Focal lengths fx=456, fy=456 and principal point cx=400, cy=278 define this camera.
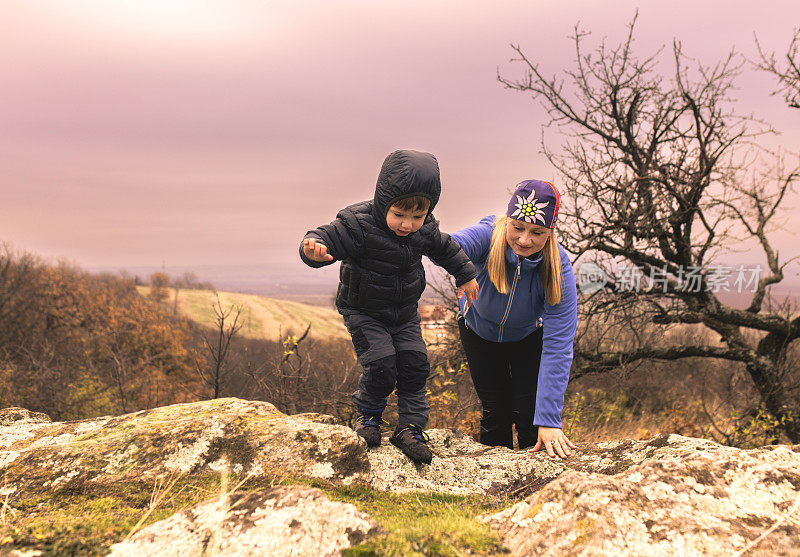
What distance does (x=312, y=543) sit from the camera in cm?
131

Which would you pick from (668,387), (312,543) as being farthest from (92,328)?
(312,543)

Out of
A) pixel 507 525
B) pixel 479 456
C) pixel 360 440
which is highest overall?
pixel 507 525

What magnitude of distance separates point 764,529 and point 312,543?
1.31 metres

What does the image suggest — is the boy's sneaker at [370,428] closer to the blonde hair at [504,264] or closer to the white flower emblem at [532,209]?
the blonde hair at [504,264]

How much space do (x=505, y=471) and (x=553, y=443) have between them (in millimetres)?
429

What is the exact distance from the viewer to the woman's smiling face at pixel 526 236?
3.09 metres

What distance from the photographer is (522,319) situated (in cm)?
348

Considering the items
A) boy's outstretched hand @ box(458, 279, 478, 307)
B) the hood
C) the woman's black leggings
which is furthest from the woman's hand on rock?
the hood

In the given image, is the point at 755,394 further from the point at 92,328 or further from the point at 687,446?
the point at 92,328

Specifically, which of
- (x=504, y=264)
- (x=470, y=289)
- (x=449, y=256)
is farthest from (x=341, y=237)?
(x=504, y=264)

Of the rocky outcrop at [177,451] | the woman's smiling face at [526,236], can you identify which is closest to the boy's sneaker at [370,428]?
the rocky outcrop at [177,451]

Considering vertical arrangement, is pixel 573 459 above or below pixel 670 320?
below

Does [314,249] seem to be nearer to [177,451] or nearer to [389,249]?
[389,249]

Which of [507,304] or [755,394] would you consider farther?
[755,394]
